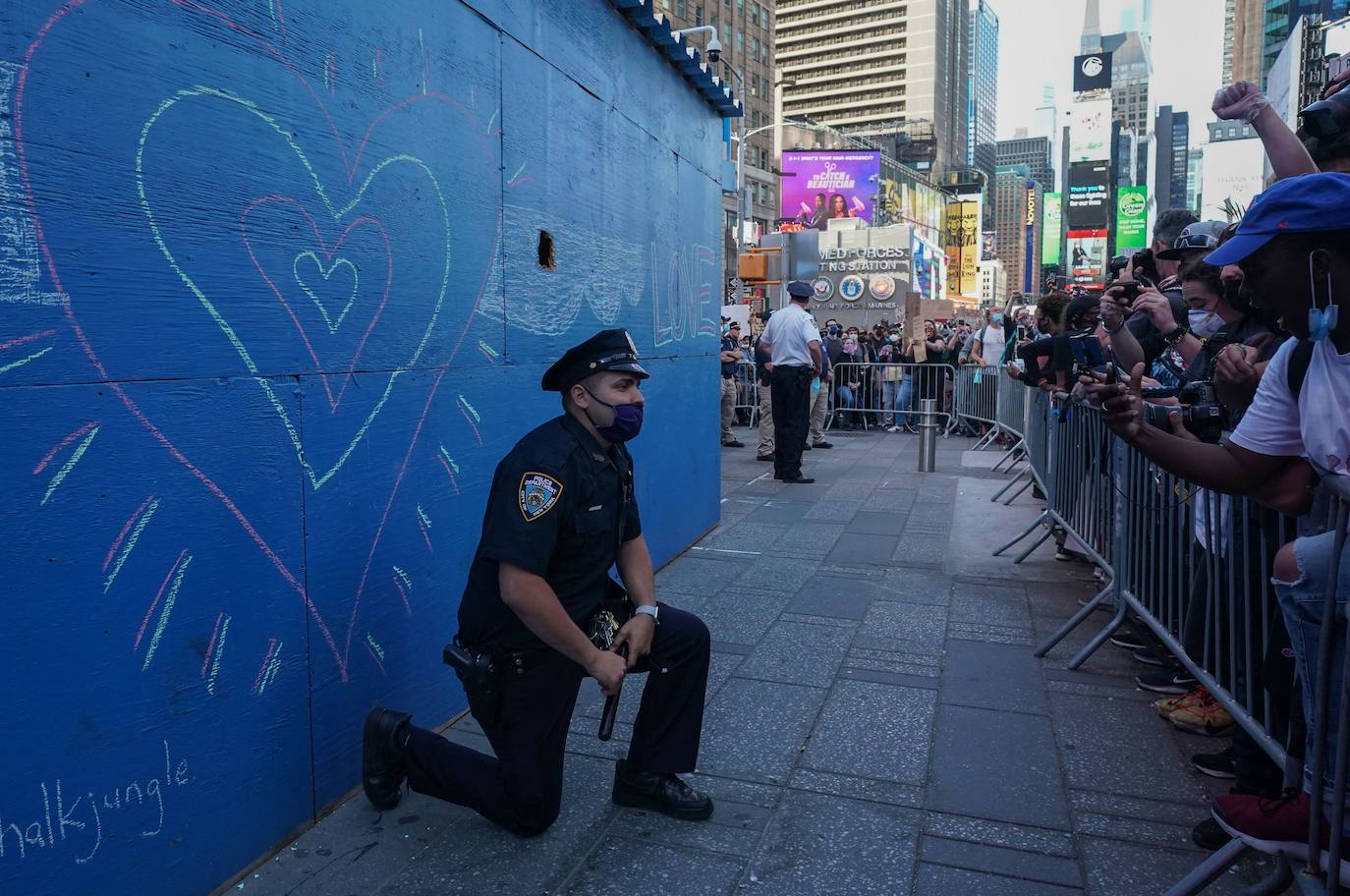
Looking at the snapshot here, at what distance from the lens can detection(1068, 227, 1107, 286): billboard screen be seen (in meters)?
108

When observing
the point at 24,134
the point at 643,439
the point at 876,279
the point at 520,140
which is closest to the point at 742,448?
the point at 643,439

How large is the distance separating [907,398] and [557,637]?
14.1 metres

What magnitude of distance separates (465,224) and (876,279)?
4175cm

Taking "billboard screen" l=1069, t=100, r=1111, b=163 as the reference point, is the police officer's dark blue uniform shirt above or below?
below

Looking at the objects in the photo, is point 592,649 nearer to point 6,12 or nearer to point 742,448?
point 6,12

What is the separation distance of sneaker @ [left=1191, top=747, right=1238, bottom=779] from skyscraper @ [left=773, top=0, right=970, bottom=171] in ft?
553

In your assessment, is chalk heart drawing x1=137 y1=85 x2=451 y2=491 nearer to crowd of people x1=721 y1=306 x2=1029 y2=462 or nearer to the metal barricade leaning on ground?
the metal barricade leaning on ground

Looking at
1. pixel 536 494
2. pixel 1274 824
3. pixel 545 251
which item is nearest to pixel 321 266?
pixel 536 494

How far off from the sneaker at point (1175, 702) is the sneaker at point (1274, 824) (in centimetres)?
177

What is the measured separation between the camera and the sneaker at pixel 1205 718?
3.79 meters

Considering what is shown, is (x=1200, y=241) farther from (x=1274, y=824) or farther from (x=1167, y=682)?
(x=1274, y=824)

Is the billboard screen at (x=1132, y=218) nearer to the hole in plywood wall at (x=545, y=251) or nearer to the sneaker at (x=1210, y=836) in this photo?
the hole in plywood wall at (x=545, y=251)

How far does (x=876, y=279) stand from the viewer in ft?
144

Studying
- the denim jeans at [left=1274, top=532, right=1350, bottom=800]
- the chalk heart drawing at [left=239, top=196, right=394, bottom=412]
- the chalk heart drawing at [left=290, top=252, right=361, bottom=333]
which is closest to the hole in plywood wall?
the chalk heart drawing at [left=239, top=196, right=394, bottom=412]
